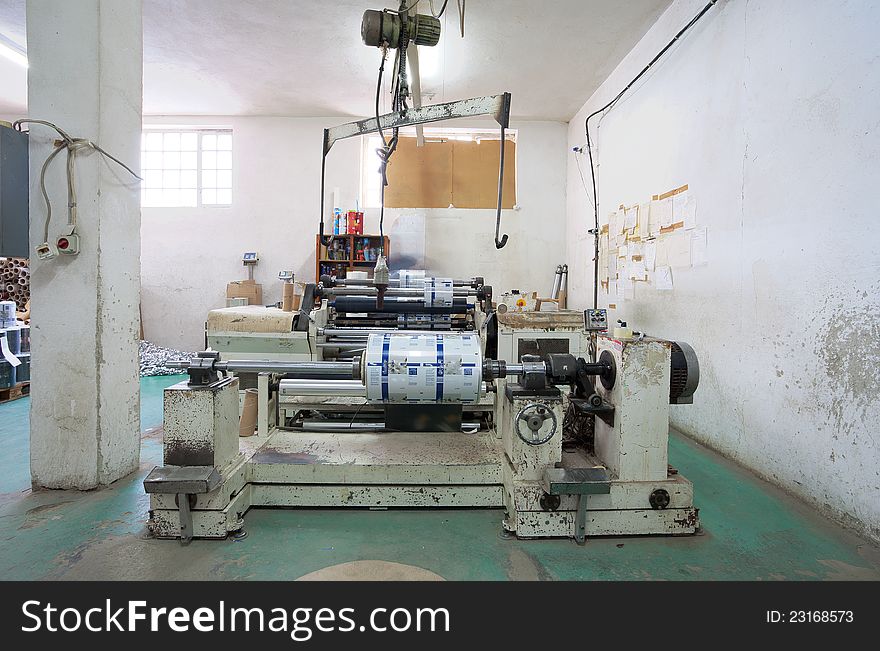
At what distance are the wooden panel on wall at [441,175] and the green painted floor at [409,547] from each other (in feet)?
15.1

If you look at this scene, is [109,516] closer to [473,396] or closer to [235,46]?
[473,396]

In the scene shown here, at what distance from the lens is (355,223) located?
5.50 metres

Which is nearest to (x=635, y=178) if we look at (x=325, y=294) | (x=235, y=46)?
(x=325, y=294)

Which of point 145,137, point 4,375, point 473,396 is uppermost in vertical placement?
point 145,137

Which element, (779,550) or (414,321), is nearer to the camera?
(779,550)

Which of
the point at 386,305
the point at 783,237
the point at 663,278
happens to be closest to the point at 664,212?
the point at 663,278

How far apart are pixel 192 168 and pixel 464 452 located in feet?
19.0

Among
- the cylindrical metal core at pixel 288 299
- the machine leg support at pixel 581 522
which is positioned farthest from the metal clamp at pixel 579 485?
the cylindrical metal core at pixel 288 299

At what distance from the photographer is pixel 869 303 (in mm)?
1847

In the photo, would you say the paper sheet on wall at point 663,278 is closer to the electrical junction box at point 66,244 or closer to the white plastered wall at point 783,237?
the white plastered wall at point 783,237

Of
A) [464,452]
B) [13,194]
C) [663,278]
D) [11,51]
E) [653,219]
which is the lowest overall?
[464,452]

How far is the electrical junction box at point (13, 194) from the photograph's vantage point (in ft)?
7.00

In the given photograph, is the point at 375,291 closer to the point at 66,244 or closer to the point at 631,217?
the point at 66,244

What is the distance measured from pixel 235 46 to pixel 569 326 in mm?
3963
